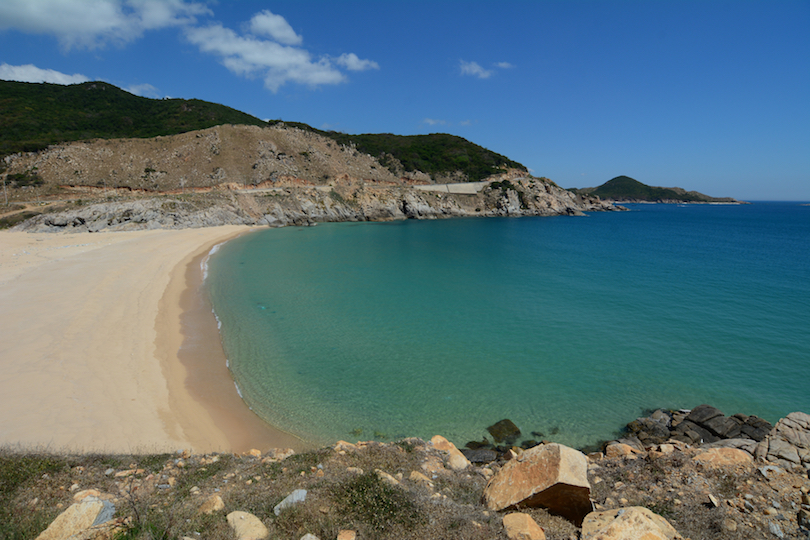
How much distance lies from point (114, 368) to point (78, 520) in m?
9.95

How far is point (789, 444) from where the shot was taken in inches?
262

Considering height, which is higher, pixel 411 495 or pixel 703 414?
pixel 411 495

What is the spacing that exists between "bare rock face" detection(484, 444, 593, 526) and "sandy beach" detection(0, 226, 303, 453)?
6037 millimetres

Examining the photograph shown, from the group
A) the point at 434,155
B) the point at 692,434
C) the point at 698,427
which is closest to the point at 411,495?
the point at 692,434

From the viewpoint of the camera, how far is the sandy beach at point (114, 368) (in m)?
9.14

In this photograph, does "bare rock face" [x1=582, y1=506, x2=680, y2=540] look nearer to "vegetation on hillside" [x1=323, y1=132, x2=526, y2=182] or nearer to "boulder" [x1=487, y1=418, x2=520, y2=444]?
"boulder" [x1=487, y1=418, x2=520, y2=444]

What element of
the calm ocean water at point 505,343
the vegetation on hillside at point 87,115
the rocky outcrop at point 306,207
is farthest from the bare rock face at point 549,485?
the vegetation on hillside at point 87,115

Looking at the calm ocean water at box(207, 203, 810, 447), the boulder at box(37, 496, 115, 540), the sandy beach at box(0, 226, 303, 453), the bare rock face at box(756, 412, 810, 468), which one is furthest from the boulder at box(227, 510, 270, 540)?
the bare rock face at box(756, 412, 810, 468)

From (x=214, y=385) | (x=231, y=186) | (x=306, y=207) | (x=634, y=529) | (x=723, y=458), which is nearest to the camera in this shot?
(x=634, y=529)

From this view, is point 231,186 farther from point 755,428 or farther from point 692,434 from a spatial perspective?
point 755,428

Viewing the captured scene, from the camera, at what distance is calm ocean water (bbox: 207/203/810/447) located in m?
11.1

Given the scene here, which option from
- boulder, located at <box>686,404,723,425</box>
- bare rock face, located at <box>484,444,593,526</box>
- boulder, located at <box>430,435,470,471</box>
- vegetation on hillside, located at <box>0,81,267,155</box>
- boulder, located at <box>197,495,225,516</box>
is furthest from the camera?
vegetation on hillside, located at <box>0,81,267,155</box>

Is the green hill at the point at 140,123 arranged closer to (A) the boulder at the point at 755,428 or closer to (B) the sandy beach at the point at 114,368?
(B) the sandy beach at the point at 114,368

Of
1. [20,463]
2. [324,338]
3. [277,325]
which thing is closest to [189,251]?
[277,325]
